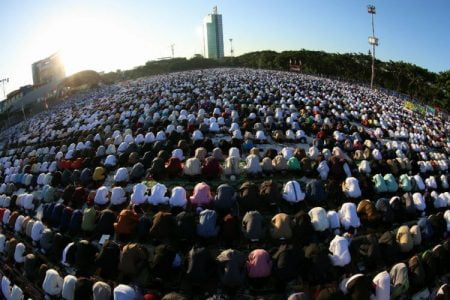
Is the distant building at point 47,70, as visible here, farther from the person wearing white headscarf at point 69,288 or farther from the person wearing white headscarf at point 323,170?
the person wearing white headscarf at point 69,288

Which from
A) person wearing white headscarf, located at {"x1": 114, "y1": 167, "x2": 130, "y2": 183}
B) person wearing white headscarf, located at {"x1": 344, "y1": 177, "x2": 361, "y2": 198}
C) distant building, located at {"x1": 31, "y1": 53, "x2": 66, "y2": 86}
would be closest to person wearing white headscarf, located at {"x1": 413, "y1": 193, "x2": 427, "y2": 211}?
person wearing white headscarf, located at {"x1": 344, "y1": 177, "x2": 361, "y2": 198}

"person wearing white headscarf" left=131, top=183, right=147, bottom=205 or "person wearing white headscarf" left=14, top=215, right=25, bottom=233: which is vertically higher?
"person wearing white headscarf" left=131, top=183, right=147, bottom=205

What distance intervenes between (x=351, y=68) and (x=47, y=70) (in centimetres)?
6374

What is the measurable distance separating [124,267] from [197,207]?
3087mm

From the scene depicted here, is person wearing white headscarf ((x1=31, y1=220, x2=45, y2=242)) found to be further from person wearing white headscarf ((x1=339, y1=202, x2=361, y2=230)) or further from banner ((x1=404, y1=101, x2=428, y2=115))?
banner ((x1=404, y1=101, x2=428, y2=115))

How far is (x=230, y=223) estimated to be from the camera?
32.7 ft

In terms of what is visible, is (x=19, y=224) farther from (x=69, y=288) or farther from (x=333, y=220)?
(x=333, y=220)

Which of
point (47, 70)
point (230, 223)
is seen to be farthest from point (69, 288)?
point (47, 70)

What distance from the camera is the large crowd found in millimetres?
8703

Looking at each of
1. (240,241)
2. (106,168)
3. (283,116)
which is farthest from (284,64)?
(240,241)

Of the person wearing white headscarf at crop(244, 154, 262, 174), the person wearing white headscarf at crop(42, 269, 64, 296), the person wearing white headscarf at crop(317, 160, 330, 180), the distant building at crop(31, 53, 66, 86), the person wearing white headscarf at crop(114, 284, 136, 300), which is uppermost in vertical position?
the distant building at crop(31, 53, 66, 86)

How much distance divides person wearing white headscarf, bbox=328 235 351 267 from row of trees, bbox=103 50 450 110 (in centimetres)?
4610

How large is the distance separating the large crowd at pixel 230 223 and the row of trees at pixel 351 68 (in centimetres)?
3820

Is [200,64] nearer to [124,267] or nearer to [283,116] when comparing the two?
[283,116]
